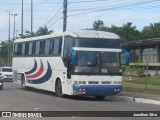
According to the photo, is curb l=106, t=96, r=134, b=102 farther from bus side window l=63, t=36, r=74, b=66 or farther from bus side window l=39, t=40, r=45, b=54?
bus side window l=39, t=40, r=45, b=54

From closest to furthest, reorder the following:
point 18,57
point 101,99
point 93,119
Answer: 1. point 93,119
2. point 101,99
3. point 18,57

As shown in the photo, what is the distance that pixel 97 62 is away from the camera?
22719 mm

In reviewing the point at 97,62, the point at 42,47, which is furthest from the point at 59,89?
the point at 42,47

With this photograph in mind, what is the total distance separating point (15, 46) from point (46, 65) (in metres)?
7.31

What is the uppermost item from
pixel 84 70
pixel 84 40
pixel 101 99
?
pixel 84 40

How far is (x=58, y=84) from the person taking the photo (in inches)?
985

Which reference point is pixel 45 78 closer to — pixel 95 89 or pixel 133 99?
pixel 95 89

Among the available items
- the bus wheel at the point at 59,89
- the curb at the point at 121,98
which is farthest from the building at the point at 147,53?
the bus wheel at the point at 59,89

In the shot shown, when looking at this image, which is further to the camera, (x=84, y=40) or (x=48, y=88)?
(x=48, y=88)

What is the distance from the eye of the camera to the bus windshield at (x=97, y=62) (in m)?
22.6

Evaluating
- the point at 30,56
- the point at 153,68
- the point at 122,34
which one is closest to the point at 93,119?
the point at 30,56

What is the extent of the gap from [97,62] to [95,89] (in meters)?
1.34

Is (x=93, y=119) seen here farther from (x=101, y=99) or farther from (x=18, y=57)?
(x=18, y=57)

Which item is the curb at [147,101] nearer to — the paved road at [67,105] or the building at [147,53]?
the paved road at [67,105]
